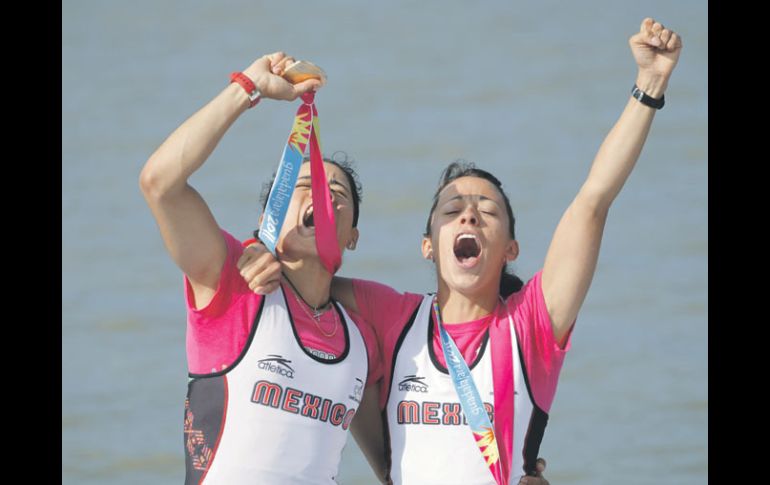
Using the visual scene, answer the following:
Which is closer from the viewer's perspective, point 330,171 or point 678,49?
point 678,49

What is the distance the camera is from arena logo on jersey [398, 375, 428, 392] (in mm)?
3994

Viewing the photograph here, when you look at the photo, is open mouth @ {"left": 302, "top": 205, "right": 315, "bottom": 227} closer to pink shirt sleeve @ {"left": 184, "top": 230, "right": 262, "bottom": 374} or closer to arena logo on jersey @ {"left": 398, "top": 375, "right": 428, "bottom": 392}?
pink shirt sleeve @ {"left": 184, "top": 230, "right": 262, "bottom": 374}

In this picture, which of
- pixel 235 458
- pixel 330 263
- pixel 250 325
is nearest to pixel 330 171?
pixel 330 263

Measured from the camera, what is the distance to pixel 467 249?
4.11 metres

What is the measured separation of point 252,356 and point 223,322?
0.40ft

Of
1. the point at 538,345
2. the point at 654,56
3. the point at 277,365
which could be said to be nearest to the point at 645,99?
the point at 654,56

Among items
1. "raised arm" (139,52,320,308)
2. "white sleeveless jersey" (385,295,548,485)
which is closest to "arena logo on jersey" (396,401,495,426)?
"white sleeveless jersey" (385,295,548,485)

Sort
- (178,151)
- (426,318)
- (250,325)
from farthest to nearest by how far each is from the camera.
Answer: (426,318)
(250,325)
(178,151)

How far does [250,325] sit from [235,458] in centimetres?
36

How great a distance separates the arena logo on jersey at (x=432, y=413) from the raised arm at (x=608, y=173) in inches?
16.1

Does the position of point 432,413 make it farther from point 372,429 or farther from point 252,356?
point 252,356

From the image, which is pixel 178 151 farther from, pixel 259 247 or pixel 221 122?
pixel 259 247

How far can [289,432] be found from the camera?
12.5 ft

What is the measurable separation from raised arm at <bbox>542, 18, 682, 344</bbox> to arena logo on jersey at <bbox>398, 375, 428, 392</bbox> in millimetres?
446
